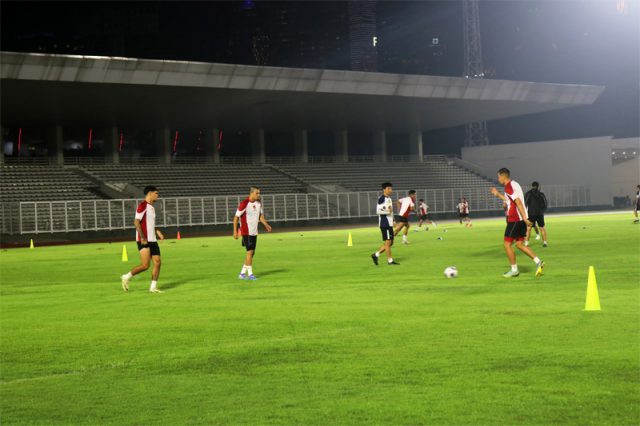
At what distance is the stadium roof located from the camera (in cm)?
5097

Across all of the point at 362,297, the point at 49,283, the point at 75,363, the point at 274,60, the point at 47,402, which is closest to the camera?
the point at 47,402

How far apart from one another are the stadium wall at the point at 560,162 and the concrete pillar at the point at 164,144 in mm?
26436

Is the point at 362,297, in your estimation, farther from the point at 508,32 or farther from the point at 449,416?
the point at 508,32

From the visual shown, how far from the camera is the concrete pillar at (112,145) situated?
6838cm

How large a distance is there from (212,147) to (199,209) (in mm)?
18914

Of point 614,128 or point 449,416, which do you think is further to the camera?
point 614,128

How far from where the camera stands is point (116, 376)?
9.12 metres

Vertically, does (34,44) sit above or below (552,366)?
above

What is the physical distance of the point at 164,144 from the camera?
236ft

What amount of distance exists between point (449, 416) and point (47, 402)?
337cm

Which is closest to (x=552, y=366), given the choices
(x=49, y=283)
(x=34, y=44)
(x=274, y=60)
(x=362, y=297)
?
(x=362, y=297)

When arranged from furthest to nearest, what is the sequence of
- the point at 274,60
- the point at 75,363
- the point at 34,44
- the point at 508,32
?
the point at 274,60 → the point at 508,32 → the point at 34,44 → the point at 75,363

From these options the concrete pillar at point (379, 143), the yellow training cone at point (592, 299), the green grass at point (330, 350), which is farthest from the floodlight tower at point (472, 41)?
the yellow training cone at point (592, 299)

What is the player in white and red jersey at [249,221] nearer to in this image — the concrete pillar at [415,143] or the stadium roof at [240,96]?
the stadium roof at [240,96]
